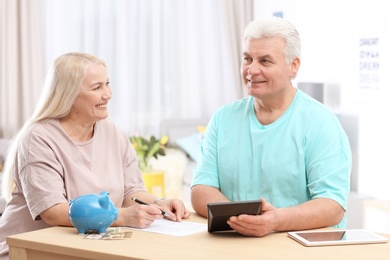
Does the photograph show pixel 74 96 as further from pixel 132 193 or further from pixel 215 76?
pixel 215 76

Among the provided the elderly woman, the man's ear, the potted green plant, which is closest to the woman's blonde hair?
the elderly woman

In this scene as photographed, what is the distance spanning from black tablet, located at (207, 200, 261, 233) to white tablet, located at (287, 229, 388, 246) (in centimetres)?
14

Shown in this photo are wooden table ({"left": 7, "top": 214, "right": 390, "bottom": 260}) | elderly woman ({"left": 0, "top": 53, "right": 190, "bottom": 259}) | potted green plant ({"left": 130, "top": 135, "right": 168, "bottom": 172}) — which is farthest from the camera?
potted green plant ({"left": 130, "top": 135, "right": 168, "bottom": 172})

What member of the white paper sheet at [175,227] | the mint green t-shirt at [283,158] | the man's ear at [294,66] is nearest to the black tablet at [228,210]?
the white paper sheet at [175,227]

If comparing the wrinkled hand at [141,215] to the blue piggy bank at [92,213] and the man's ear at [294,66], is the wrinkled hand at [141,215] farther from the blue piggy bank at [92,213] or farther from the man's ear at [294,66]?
the man's ear at [294,66]

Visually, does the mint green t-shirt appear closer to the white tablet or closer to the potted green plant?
the white tablet

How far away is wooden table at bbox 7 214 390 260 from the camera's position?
1.99 metres

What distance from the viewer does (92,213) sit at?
2201mm

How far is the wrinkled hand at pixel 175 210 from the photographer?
247cm

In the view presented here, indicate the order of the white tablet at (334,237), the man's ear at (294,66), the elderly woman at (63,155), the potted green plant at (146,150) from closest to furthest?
the white tablet at (334,237), the elderly woman at (63,155), the man's ear at (294,66), the potted green plant at (146,150)

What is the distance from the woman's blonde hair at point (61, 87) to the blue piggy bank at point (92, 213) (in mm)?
421

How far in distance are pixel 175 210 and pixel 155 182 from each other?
123 inches

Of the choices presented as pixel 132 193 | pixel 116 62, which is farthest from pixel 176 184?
pixel 132 193

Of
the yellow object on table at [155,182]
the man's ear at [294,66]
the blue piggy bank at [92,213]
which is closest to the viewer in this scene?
the blue piggy bank at [92,213]
